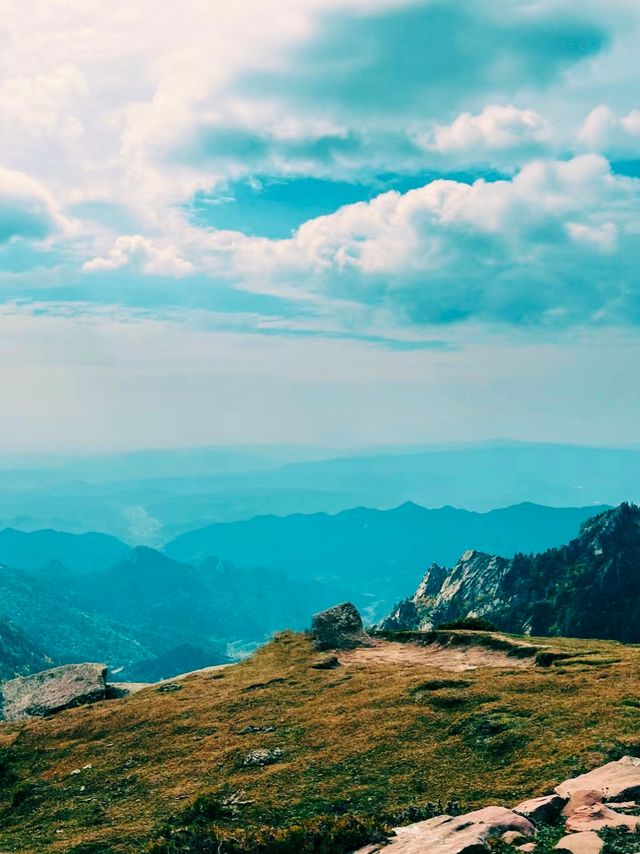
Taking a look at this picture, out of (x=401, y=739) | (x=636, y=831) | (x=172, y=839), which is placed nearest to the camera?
(x=636, y=831)

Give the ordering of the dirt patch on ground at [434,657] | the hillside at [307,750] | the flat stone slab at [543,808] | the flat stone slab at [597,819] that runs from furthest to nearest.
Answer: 1. the dirt patch on ground at [434,657]
2. the hillside at [307,750]
3. the flat stone slab at [543,808]
4. the flat stone slab at [597,819]

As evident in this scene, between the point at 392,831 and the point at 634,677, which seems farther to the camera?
the point at 634,677

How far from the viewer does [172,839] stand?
2856 cm

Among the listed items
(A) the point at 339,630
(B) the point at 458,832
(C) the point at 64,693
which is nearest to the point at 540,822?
(B) the point at 458,832

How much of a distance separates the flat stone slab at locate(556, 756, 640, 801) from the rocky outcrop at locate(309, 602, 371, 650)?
36630mm

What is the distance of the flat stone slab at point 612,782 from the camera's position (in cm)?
2634

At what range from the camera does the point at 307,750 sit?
37.7 m

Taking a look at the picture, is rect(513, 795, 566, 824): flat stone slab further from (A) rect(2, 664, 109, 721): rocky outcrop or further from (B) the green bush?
(A) rect(2, 664, 109, 721): rocky outcrop

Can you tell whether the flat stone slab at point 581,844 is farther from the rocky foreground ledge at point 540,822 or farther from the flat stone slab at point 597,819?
the flat stone slab at point 597,819

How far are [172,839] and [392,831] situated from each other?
9.07 meters

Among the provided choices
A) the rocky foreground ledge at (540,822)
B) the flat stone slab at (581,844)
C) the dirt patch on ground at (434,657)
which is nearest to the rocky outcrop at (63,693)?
the dirt patch on ground at (434,657)

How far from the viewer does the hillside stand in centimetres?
3056

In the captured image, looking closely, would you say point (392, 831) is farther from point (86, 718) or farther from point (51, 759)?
point (86, 718)

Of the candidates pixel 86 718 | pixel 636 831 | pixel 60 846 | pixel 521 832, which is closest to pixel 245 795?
pixel 60 846
